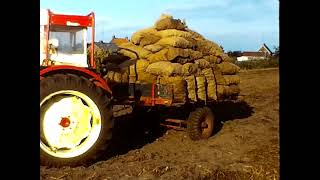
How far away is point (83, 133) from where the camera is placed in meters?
6.32

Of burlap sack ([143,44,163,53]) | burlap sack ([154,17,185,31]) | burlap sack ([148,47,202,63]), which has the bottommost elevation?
burlap sack ([148,47,202,63])

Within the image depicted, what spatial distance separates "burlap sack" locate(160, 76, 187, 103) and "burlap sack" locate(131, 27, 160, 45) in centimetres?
130

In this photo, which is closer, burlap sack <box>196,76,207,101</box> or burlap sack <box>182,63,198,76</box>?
burlap sack <box>182,63,198,76</box>

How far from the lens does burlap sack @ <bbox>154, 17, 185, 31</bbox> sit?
8.83 meters

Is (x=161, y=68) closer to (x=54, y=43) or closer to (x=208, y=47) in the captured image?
(x=208, y=47)

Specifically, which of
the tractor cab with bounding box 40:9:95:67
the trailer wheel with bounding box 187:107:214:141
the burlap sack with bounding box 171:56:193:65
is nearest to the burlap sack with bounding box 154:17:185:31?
the burlap sack with bounding box 171:56:193:65

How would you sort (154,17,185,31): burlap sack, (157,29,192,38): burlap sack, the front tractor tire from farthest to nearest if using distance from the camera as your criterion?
(154,17,185,31): burlap sack → (157,29,192,38): burlap sack → the front tractor tire

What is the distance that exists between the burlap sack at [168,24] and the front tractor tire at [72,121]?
Result: 2.89m

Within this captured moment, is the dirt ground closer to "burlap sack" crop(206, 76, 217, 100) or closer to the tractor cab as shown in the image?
"burlap sack" crop(206, 76, 217, 100)

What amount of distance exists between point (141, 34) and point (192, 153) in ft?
9.42

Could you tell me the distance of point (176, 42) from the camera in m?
8.27

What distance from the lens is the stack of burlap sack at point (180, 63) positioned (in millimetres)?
7938

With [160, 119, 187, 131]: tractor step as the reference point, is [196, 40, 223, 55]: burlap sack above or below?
above
